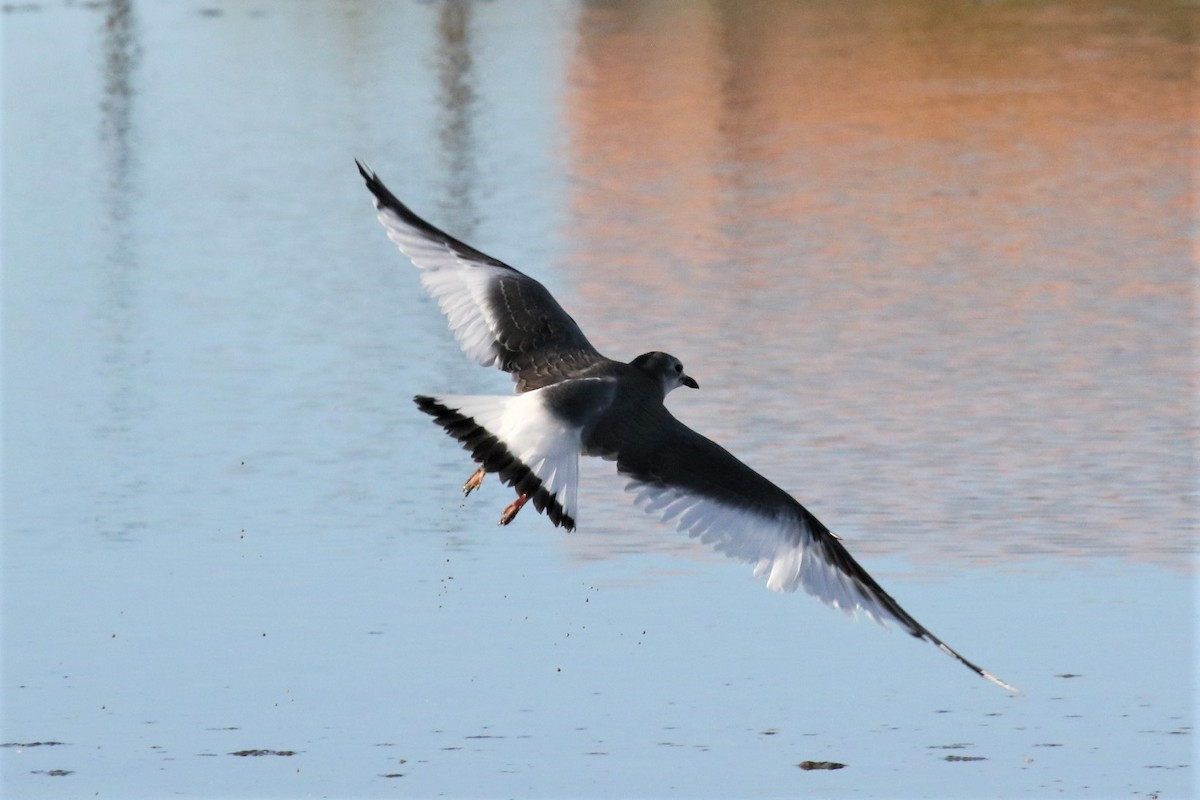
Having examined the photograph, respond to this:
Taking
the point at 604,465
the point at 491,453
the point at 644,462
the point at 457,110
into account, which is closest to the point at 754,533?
the point at 644,462

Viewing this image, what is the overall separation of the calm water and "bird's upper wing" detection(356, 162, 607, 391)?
96 cm

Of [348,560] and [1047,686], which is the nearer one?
[1047,686]

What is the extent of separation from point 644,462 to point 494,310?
124cm

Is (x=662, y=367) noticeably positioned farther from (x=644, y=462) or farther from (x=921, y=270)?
(x=921, y=270)

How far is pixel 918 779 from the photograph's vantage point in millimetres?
6855

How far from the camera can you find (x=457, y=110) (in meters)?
24.7

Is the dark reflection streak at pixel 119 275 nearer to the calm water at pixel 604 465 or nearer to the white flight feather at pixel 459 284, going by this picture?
the calm water at pixel 604 465

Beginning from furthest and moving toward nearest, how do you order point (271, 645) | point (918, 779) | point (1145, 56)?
point (1145, 56) → point (271, 645) → point (918, 779)

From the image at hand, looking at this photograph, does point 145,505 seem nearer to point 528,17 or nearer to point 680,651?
point 680,651

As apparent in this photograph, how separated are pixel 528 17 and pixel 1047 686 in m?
29.5

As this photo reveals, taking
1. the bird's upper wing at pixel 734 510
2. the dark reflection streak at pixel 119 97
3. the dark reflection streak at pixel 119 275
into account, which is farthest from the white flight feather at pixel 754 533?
the dark reflection streak at pixel 119 97

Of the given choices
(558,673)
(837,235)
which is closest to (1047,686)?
(558,673)

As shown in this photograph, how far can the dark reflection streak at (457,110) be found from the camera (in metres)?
18.4

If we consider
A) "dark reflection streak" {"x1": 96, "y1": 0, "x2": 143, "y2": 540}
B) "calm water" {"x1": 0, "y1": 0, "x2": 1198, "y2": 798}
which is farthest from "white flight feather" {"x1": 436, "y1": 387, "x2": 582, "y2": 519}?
"dark reflection streak" {"x1": 96, "y1": 0, "x2": 143, "y2": 540}
